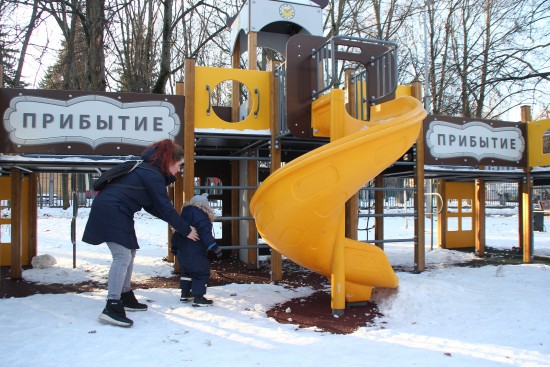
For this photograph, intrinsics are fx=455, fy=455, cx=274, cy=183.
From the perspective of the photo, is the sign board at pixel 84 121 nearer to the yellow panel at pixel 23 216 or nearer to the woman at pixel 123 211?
the woman at pixel 123 211

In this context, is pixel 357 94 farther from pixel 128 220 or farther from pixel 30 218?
Answer: pixel 30 218

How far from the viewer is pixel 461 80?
19.0 m

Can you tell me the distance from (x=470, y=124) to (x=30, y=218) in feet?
25.3

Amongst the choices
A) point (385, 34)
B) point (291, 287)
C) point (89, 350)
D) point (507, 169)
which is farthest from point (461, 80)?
point (89, 350)

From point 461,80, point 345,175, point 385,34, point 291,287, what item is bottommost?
point 291,287

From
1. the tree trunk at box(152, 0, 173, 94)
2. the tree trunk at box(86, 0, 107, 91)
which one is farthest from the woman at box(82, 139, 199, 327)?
the tree trunk at box(86, 0, 107, 91)

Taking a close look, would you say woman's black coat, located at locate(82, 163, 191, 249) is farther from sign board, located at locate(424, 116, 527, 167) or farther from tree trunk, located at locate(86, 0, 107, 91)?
tree trunk, located at locate(86, 0, 107, 91)

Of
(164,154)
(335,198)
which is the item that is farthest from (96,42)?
(335,198)

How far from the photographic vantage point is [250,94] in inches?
247

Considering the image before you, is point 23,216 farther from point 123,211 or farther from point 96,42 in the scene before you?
point 96,42

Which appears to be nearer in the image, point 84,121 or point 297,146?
point 84,121

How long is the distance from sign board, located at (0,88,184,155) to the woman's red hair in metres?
1.80

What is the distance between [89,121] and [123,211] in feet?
7.70

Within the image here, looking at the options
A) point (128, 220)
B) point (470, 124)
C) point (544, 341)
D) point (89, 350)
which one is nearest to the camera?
point (89, 350)
